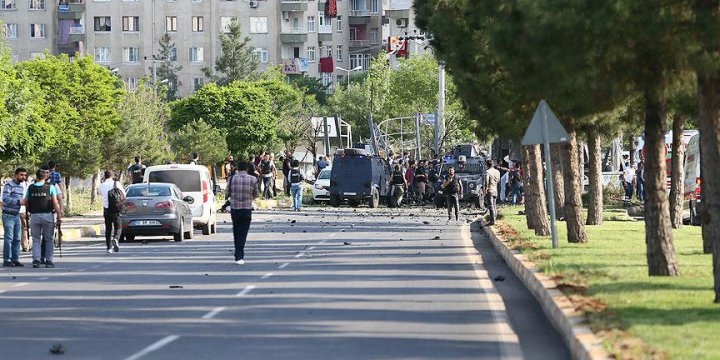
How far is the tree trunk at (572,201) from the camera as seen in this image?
29.5 meters

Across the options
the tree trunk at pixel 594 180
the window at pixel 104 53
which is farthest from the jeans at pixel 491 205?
the window at pixel 104 53

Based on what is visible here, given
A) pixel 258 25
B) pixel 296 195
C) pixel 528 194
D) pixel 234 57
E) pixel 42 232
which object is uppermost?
pixel 258 25

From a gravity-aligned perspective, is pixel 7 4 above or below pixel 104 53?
above

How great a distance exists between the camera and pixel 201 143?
9100cm

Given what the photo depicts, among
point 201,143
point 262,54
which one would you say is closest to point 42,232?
point 201,143

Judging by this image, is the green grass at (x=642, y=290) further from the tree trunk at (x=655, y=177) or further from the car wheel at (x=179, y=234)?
the car wheel at (x=179, y=234)

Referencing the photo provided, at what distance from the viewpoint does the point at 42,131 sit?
4366cm

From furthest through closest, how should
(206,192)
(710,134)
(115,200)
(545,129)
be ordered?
1. (206,192)
2. (115,200)
3. (545,129)
4. (710,134)

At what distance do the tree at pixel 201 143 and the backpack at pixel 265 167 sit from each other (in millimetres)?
26032

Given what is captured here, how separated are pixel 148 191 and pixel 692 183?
45.9 feet

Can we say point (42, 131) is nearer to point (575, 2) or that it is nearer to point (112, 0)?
point (575, 2)

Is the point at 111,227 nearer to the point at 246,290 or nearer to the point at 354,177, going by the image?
the point at 246,290

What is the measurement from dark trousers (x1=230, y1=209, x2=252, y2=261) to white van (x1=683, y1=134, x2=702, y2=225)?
A: 1509 cm

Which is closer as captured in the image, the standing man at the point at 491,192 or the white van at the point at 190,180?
the white van at the point at 190,180
